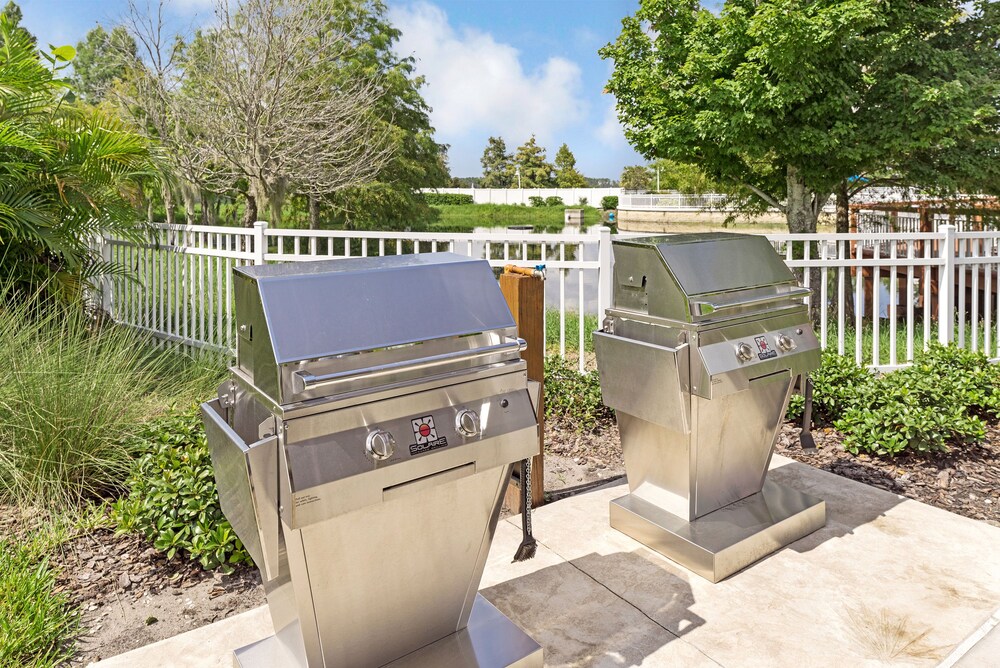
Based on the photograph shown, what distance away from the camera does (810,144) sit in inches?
382

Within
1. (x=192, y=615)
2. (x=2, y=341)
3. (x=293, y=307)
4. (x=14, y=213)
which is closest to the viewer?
(x=293, y=307)

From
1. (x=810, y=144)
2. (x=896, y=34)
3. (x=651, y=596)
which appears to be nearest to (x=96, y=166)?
(x=651, y=596)

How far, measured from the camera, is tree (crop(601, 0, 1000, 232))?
881cm

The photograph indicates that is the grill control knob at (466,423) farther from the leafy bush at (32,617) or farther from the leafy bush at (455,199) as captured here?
the leafy bush at (455,199)

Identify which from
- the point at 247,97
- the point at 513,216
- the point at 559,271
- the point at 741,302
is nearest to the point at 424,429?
the point at 741,302

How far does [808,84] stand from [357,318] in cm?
955

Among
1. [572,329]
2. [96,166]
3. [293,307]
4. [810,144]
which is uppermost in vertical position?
[810,144]

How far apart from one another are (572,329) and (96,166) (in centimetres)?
505

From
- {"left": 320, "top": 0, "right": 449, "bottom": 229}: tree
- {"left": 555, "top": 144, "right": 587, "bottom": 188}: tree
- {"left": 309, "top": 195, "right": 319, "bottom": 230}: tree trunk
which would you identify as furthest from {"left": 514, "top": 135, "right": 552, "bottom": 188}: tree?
{"left": 309, "top": 195, "right": 319, "bottom": 230}: tree trunk

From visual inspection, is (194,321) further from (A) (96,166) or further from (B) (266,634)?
(B) (266,634)

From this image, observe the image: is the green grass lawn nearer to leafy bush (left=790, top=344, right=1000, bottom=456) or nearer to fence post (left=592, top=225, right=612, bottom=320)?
fence post (left=592, top=225, right=612, bottom=320)

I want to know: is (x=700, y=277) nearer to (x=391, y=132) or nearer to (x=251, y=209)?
(x=251, y=209)

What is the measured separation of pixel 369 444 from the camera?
5.25ft

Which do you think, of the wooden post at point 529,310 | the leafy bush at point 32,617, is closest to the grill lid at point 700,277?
the wooden post at point 529,310
